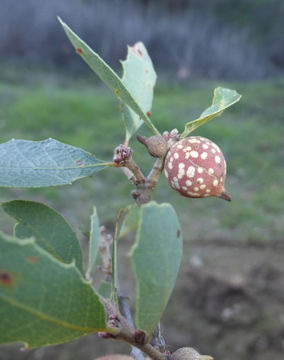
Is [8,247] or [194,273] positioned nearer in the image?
[8,247]

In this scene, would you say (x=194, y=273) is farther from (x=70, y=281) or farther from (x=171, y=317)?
(x=70, y=281)

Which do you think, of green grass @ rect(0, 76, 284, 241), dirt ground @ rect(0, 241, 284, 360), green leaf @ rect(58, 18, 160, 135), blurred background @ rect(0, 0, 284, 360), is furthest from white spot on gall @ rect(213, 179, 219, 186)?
green grass @ rect(0, 76, 284, 241)

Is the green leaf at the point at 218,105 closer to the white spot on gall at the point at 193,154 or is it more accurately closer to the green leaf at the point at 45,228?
the white spot on gall at the point at 193,154

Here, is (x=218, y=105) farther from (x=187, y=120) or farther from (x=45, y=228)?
(x=187, y=120)

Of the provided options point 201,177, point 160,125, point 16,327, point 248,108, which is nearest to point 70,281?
point 16,327

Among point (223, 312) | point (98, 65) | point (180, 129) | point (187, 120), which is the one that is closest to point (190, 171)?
point (98, 65)
